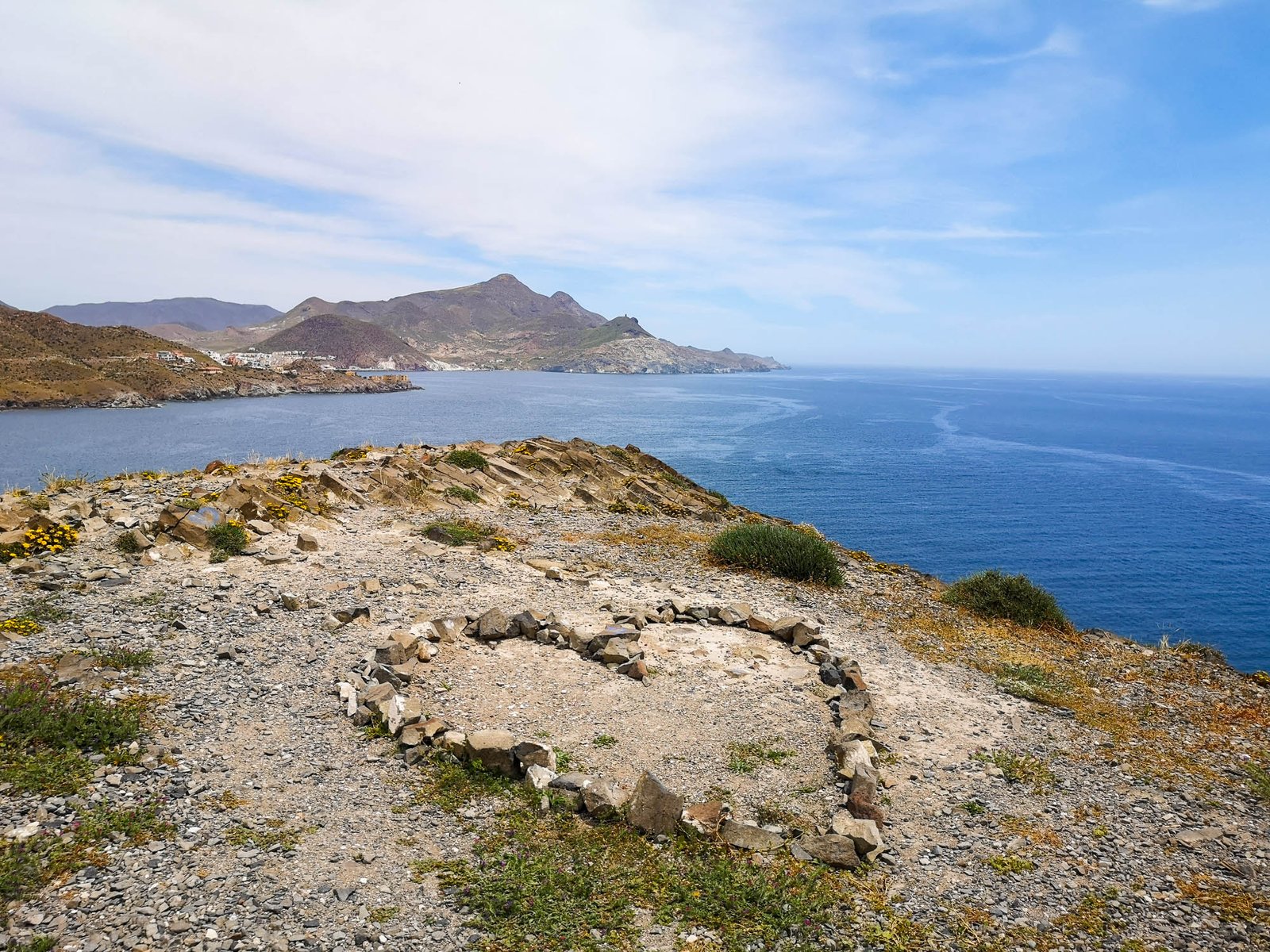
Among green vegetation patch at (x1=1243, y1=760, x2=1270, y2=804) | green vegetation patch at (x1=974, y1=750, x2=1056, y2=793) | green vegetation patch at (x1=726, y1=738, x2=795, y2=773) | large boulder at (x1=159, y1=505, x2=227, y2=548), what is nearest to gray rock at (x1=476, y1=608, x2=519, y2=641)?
green vegetation patch at (x1=726, y1=738, x2=795, y2=773)

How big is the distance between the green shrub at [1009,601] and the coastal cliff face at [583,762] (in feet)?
1.70

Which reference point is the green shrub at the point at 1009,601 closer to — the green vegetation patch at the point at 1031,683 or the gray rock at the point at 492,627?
the green vegetation patch at the point at 1031,683

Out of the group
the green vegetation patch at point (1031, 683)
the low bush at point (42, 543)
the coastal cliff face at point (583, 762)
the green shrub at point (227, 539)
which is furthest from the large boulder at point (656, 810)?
the low bush at point (42, 543)

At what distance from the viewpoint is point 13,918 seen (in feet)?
A: 19.4

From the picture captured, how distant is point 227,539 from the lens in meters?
16.5

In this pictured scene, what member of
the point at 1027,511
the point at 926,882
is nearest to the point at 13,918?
the point at 926,882

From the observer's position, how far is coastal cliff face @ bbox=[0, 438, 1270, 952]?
6.62m

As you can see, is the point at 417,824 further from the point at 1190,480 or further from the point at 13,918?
the point at 1190,480

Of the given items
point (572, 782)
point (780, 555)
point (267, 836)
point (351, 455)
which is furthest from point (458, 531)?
point (351, 455)

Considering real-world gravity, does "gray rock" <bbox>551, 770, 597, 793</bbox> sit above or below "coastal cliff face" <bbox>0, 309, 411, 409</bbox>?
below

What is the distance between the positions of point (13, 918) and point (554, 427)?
310 feet

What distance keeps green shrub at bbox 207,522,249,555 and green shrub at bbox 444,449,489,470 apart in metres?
11.8

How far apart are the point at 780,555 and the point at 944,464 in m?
61.8

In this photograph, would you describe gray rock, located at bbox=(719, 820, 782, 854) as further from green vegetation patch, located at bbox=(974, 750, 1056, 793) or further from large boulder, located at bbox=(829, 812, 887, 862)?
green vegetation patch, located at bbox=(974, 750, 1056, 793)
